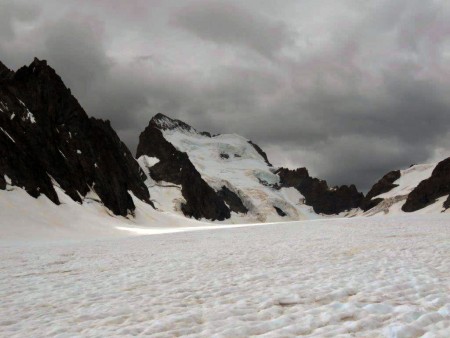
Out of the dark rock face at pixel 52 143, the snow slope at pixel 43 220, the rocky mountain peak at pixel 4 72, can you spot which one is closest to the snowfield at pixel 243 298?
the snow slope at pixel 43 220

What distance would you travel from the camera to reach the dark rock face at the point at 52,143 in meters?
60.8

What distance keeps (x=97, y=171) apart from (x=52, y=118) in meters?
15.9

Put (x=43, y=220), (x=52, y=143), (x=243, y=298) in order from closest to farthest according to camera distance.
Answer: (x=243, y=298) → (x=43, y=220) → (x=52, y=143)

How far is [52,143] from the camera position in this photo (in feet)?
275

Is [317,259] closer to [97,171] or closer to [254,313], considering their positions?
[254,313]

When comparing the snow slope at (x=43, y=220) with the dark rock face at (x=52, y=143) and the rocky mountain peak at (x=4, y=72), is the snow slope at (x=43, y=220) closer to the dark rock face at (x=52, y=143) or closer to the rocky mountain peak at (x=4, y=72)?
the dark rock face at (x=52, y=143)

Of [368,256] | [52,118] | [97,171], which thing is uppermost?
[52,118]

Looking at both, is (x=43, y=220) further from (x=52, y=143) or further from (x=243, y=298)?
(x=243, y=298)

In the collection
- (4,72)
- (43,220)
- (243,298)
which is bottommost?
(243,298)

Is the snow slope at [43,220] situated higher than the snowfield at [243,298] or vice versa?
the snow slope at [43,220]

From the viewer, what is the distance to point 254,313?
24.4 ft

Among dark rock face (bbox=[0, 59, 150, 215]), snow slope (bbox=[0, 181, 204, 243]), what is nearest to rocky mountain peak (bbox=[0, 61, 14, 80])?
dark rock face (bbox=[0, 59, 150, 215])

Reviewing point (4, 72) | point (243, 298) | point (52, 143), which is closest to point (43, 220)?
point (52, 143)

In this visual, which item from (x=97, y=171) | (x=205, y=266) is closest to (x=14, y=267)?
(x=205, y=266)
